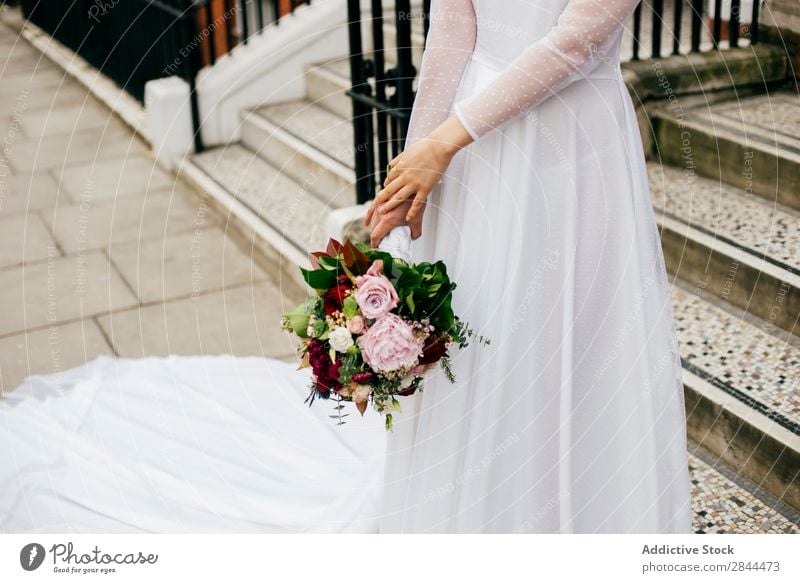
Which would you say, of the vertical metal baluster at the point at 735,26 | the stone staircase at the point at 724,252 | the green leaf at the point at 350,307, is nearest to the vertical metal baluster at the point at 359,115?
the stone staircase at the point at 724,252

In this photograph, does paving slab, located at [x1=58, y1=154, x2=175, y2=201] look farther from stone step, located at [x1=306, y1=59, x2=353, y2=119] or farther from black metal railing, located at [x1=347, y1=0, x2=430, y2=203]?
black metal railing, located at [x1=347, y1=0, x2=430, y2=203]

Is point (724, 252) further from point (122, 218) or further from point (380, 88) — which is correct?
point (122, 218)

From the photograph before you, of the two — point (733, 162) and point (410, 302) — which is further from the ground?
point (410, 302)

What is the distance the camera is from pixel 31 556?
224 cm

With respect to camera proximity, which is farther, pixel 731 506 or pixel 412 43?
pixel 412 43

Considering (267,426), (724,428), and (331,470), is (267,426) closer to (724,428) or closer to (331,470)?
(331,470)

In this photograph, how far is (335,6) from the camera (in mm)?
5840

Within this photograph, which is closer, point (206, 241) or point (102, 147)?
point (206, 241)

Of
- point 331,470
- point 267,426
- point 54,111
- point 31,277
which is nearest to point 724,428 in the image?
point 331,470

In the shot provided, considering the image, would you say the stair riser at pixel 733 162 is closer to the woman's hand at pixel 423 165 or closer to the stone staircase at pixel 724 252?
the stone staircase at pixel 724 252

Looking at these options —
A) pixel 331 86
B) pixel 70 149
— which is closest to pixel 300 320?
pixel 331 86

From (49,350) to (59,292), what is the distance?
Answer: 554mm

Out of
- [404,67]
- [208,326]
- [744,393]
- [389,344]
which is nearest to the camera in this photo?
[389,344]

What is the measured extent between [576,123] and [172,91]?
165 inches
